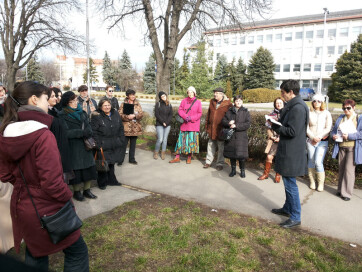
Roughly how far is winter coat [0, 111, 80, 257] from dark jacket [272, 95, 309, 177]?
3.11 m

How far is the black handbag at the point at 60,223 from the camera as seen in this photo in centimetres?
220

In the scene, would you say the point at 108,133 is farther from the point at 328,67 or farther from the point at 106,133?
the point at 328,67

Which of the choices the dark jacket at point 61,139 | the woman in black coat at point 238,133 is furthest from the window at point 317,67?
the dark jacket at point 61,139

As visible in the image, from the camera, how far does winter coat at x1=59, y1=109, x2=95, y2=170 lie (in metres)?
4.84

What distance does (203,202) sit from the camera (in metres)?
5.33

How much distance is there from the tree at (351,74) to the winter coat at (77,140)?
41.6m

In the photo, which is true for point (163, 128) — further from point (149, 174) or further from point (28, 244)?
point (28, 244)

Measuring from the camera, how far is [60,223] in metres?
2.24

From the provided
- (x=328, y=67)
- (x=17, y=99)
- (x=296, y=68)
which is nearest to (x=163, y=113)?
(x=17, y=99)

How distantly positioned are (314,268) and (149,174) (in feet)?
14.5

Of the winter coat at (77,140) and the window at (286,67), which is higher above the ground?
the window at (286,67)

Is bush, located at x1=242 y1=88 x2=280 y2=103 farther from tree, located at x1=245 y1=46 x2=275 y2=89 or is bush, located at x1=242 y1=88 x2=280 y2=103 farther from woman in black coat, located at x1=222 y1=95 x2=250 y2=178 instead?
woman in black coat, located at x1=222 y1=95 x2=250 y2=178

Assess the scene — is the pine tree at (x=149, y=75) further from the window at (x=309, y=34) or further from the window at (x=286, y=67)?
the window at (x=309, y=34)

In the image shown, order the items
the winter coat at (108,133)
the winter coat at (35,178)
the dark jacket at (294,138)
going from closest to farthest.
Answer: the winter coat at (35,178) < the dark jacket at (294,138) < the winter coat at (108,133)
